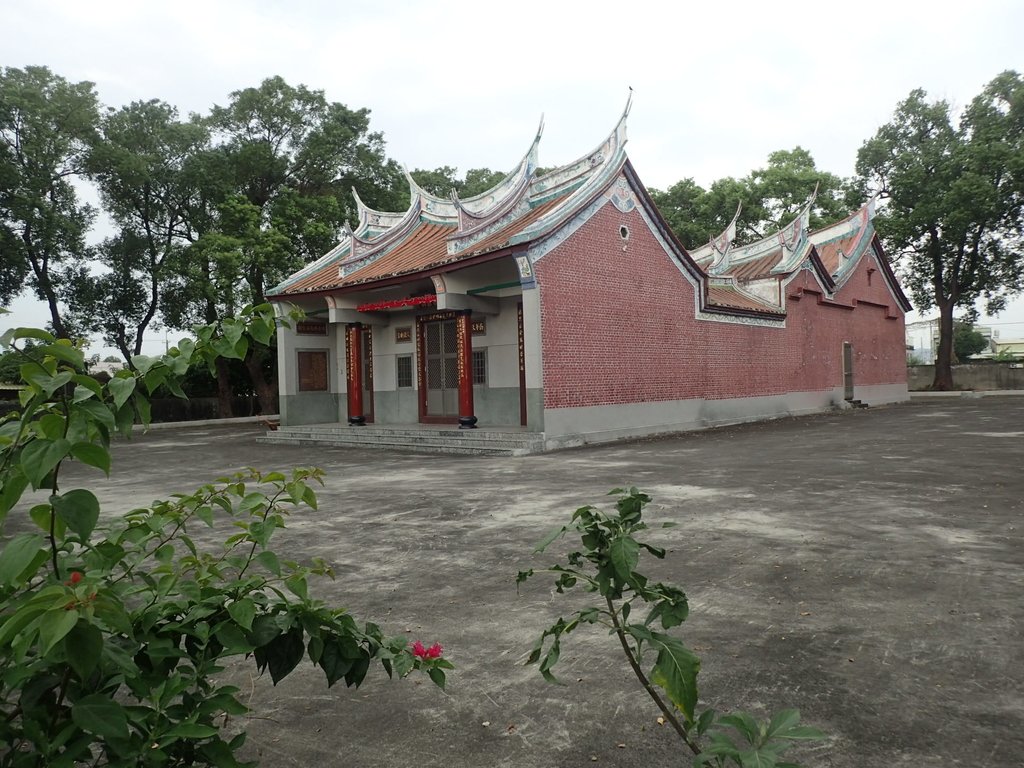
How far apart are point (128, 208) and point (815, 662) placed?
2855 centimetres

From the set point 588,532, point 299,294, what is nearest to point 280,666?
point 588,532

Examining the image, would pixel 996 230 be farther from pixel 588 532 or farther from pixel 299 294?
pixel 588 532

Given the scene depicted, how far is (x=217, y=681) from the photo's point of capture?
3201mm

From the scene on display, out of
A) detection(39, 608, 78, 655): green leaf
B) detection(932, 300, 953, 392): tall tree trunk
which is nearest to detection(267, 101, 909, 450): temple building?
detection(932, 300, 953, 392): tall tree trunk

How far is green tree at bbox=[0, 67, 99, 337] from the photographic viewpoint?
2192 cm

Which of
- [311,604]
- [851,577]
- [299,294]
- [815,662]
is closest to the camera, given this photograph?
[311,604]

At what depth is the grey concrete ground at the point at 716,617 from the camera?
2.59m

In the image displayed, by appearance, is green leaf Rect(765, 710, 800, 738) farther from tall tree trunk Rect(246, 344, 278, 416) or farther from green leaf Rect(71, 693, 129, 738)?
tall tree trunk Rect(246, 344, 278, 416)

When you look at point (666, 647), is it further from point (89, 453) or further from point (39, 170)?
point (39, 170)

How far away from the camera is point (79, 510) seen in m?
1.25

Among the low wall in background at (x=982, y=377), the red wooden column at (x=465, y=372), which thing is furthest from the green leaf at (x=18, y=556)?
the low wall in background at (x=982, y=377)

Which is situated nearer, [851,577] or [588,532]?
[588,532]

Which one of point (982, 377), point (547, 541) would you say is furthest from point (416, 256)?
point (982, 377)

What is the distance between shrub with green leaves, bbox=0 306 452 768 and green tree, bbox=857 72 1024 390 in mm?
33526
